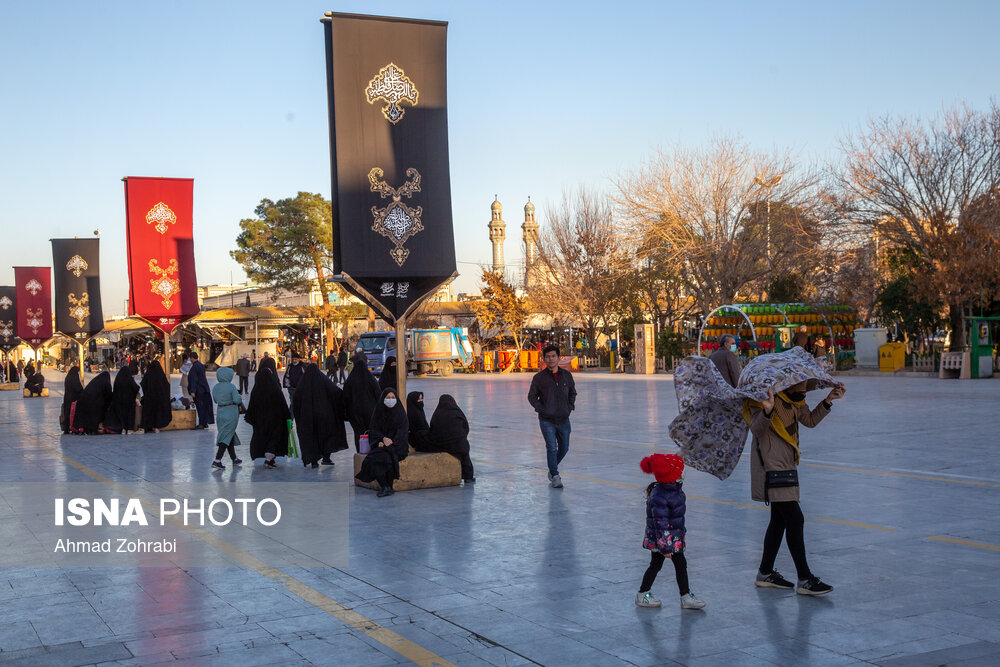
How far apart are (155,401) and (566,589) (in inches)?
579

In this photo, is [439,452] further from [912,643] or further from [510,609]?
[912,643]

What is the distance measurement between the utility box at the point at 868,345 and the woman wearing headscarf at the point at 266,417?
1041 inches

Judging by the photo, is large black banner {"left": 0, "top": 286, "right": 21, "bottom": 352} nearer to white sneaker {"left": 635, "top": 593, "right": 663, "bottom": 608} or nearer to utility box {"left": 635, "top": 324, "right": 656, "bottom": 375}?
utility box {"left": 635, "top": 324, "right": 656, "bottom": 375}

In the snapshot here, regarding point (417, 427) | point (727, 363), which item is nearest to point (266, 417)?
point (417, 427)

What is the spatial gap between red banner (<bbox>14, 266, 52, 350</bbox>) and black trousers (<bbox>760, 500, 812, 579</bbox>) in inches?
1378

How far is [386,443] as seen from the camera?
1003cm

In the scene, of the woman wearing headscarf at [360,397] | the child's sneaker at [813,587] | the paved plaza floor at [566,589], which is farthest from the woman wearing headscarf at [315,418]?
the child's sneaker at [813,587]

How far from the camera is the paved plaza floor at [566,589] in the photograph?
4.91m

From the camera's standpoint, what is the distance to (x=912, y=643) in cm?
484

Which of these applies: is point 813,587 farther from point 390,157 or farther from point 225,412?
point 225,412

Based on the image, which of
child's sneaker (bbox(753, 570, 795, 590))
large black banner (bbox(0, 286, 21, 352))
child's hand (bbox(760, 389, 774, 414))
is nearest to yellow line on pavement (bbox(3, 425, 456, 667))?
child's sneaker (bbox(753, 570, 795, 590))

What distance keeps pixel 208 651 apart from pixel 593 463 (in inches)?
310

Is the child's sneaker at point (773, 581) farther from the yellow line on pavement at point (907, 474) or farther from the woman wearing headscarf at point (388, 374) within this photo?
the woman wearing headscarf at point (388, 374)

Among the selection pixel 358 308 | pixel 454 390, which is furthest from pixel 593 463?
pixel 358 308
